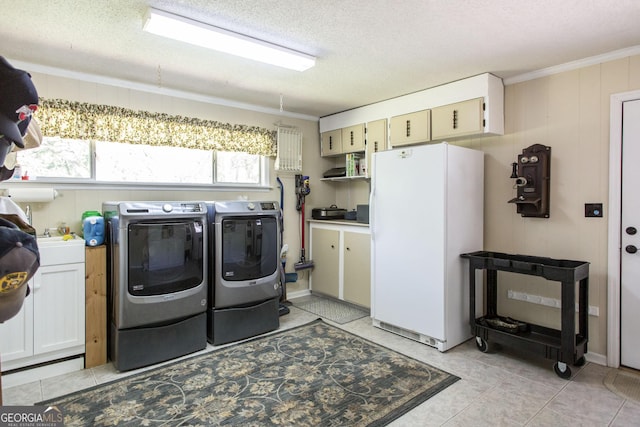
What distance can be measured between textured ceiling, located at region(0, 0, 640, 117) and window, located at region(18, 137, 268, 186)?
2.26 feet

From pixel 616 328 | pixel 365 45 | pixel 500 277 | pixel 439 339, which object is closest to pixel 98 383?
pixel 439 339

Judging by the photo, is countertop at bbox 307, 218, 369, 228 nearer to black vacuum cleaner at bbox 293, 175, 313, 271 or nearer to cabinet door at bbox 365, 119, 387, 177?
black vacuum cleaner at bbox 293, 175, 313, 271

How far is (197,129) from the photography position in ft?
12.8

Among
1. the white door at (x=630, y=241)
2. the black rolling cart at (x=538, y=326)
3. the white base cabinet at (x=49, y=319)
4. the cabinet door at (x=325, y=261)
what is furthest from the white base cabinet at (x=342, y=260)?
the white base cabinet at (x=49, y=319)

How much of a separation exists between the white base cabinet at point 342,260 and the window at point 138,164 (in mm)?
1069

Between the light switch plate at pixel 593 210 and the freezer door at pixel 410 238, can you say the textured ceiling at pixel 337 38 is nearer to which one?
the freezer door at pixel 410 238

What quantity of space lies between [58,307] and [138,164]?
1566 mm

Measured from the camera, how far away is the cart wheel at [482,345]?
3088 mm

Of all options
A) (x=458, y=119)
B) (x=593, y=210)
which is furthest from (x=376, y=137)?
(x=593, y=210)

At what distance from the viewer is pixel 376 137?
4.25 meters

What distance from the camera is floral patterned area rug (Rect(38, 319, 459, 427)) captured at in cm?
218

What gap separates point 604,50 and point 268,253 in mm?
3263

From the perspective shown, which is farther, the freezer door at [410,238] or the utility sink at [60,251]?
the freezer door at [410,238]

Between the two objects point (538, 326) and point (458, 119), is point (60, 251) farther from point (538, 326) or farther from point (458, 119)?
point (538, 326)
